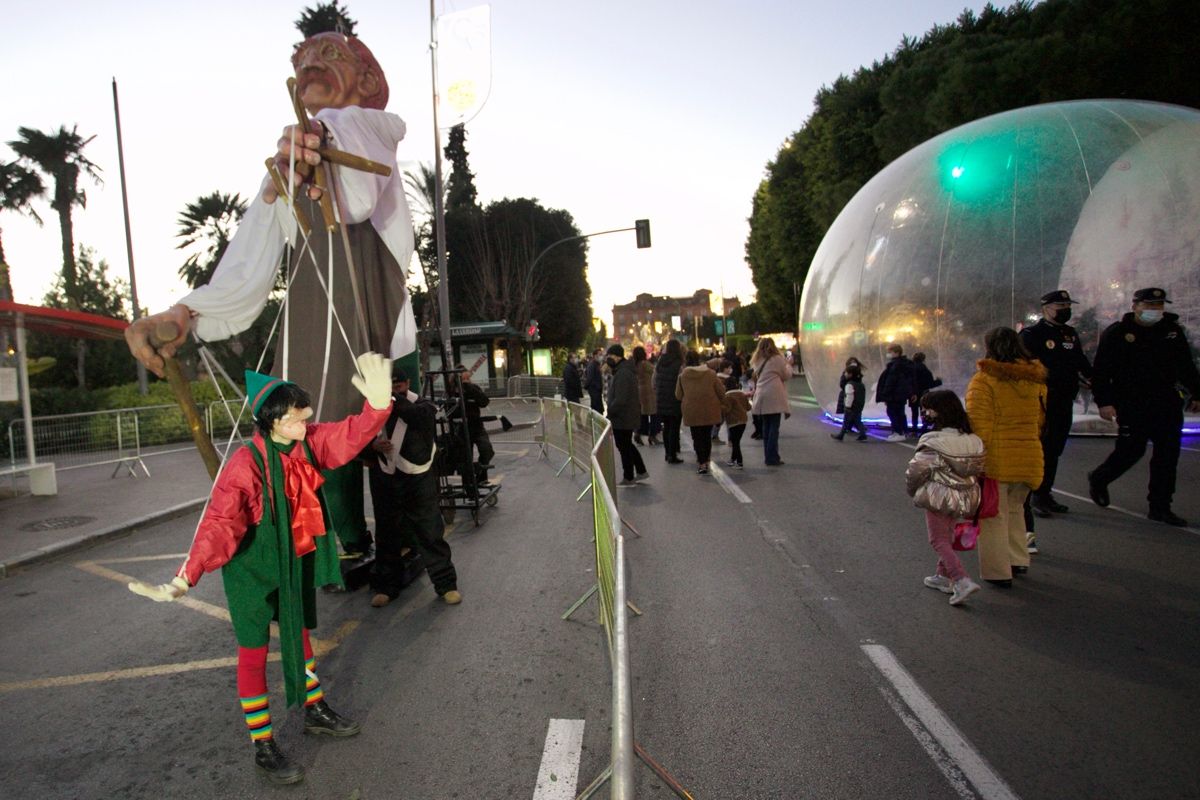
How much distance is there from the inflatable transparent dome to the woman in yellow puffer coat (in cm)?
714

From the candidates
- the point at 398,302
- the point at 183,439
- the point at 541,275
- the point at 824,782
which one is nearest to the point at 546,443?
the point at 183,439

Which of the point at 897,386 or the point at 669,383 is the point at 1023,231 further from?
the point at 669,383

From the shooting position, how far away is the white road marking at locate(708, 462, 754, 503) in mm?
7941

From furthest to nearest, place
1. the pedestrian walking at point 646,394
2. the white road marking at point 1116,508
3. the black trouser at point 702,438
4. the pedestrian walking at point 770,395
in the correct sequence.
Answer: the pedestrian walking at point 646,394, the pedestrian walking at point 770,395, the black trouser at point 702,438, the white road marking at point 1116,508

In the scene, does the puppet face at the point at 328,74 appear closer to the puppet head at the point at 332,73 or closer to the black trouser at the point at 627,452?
the puppet head at the point at 332,73

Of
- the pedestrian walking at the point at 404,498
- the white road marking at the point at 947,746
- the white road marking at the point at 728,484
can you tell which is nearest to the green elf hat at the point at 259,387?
the pedestrian walking at the point at 404,498

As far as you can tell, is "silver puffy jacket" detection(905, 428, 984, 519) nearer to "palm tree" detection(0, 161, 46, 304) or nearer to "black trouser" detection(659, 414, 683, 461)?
"black trouser" detection(659, 414, 683, 461)

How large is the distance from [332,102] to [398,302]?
1285 mm

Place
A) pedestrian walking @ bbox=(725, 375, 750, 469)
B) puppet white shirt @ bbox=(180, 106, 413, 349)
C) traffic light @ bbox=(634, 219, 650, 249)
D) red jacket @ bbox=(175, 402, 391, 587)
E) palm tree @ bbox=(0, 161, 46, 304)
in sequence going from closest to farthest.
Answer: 1. red jacket @ bbox=(175, 402, 391, 587)
2. puppet white shirt @ bbox=(180, 106, 413, 349)
3. pedestrian walking @ bbox=(725, 375, 750, 469)
4. traffic light @ bbox=(634, 219, 650, 249)
5. palm tree @ bbox=(0, 161, 46, 304)

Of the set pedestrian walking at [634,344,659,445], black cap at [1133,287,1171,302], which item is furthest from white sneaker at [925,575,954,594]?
pedestrian walking at [634,344,659,445]

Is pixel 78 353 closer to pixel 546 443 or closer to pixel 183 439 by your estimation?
pixel 183 439

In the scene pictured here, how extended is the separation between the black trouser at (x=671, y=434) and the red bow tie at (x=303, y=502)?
764 cm

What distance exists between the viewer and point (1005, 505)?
15.4 ft

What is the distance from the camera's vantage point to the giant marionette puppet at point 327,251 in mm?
3420
